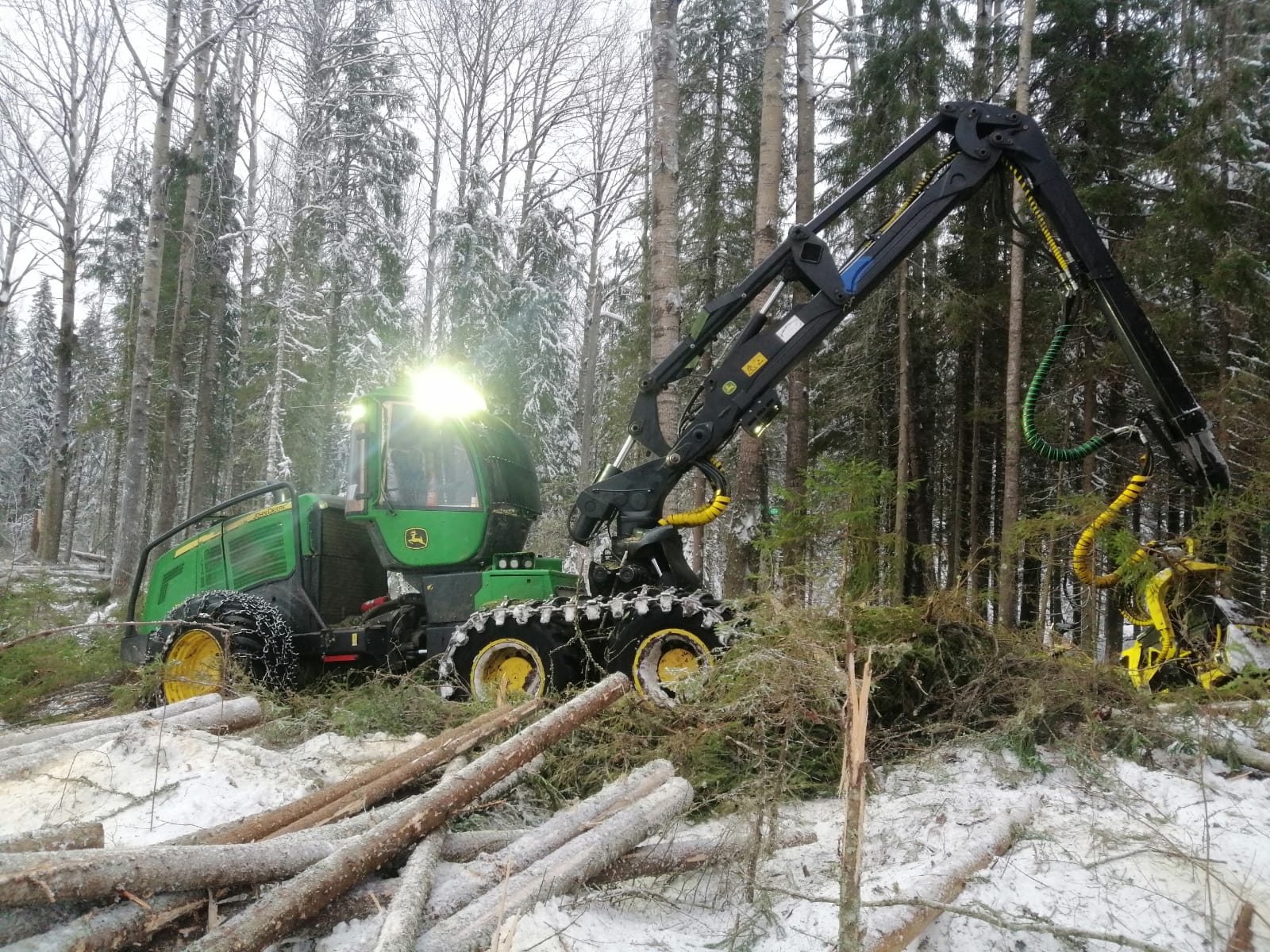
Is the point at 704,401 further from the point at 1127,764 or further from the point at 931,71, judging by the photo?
A: the point at 931,71

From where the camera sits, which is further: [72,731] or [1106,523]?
[1106,523]

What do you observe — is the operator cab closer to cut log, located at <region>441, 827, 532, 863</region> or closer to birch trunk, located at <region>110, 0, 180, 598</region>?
cut log, located at <region>441, 827, 532, 863</region>

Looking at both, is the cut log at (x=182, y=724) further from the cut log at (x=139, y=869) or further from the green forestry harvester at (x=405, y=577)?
the cut log at (x=139, y=869)

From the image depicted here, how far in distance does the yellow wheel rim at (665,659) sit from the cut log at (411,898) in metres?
2.45

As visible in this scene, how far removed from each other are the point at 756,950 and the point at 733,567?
300 inches

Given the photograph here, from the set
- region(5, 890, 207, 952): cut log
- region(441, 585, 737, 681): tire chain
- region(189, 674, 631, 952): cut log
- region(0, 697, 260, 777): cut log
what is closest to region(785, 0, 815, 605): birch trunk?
region(441, 585, 737, 681): tire chain

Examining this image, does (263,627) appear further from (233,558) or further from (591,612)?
(591,612)

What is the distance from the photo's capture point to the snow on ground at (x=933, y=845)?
8.71 ft

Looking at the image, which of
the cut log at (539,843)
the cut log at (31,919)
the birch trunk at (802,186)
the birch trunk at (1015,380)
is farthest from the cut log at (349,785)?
the birch trunk at (1015,380)

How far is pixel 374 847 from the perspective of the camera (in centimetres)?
273

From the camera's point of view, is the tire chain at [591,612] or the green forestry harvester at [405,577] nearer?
the tire chain at [591,612]

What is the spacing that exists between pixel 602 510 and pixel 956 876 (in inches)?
154

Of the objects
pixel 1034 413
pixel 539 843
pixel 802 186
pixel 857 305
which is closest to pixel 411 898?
pixel 539 843

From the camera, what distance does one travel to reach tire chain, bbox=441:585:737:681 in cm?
540
